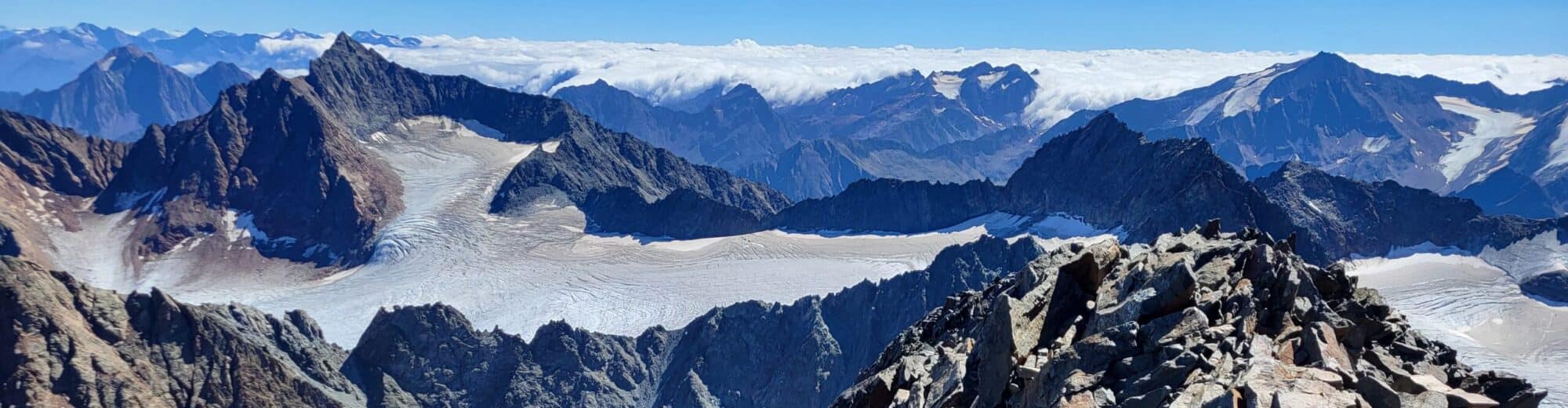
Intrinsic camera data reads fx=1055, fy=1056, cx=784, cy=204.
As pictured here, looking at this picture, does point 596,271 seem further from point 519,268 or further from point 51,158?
point 51,158

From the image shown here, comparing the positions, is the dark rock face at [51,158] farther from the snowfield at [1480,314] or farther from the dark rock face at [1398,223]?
the snowfield at [1480,314]

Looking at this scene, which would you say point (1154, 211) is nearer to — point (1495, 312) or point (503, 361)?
point (1495, 312)

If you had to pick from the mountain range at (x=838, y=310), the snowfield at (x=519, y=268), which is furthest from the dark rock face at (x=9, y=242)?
the snowfield at (x=519, y=268)

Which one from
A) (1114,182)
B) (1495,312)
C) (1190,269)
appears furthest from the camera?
(1114,182)

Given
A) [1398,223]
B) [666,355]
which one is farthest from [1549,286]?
[666,355]

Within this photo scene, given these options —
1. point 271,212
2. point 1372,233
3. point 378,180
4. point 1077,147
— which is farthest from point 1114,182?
point 271,212

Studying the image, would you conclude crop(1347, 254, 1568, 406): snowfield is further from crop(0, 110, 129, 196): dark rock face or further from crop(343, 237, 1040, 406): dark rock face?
crop(0, 110, 129, 196): dark rock face
